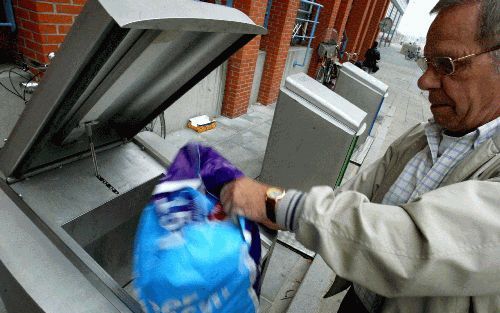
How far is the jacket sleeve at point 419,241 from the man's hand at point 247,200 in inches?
6.2

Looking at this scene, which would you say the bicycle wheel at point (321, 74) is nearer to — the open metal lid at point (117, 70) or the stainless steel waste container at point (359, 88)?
the stainless steel waste container at point (359, 88)

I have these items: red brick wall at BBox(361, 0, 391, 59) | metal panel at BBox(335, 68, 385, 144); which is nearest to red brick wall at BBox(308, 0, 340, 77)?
metal panel at BBox(335, 68, 385, 144)

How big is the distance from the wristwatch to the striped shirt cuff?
2cm

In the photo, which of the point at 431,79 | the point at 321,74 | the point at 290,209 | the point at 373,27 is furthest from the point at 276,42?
the point at 373,27

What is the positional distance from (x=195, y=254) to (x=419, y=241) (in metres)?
0.57

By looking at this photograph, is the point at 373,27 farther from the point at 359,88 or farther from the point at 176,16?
the point at 176,16

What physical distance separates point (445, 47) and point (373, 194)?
31.8 inches

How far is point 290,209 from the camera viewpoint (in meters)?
0.86

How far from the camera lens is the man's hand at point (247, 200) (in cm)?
93

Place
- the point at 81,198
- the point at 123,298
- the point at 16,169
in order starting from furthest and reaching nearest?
1. the point at 81,198
2. the point at 16,169
3. the point at 123,298

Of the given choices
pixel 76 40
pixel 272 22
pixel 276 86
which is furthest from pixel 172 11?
pixel 276 86

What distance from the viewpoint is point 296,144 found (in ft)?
8.97

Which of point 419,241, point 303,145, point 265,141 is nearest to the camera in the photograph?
point 419,241

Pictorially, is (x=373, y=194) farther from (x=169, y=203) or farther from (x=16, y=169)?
(x=16, y=169)
